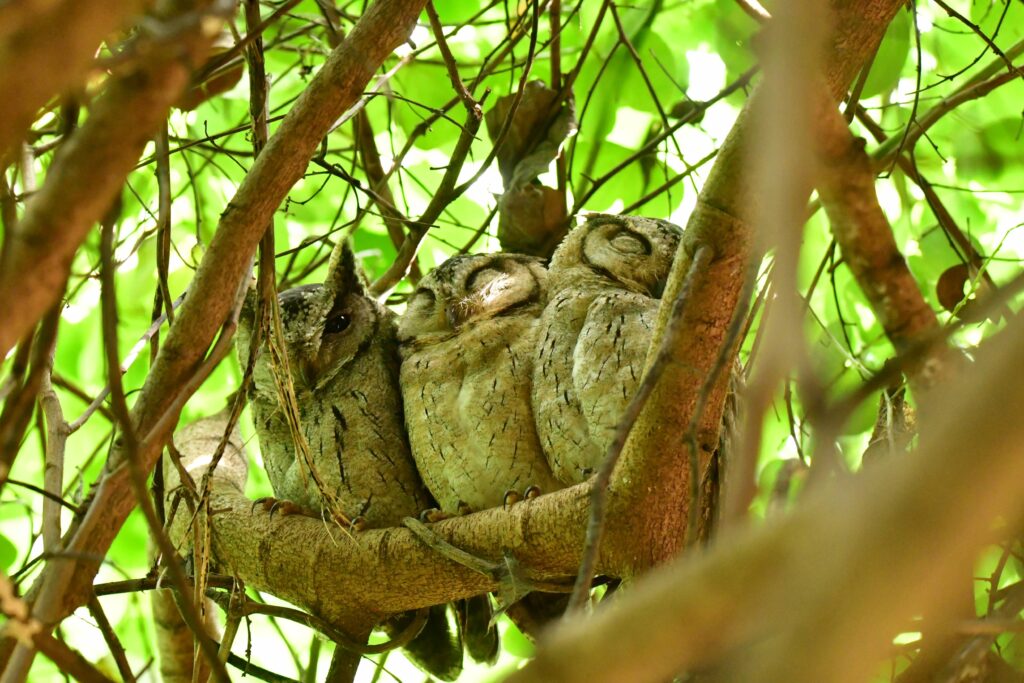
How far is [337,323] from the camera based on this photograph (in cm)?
276

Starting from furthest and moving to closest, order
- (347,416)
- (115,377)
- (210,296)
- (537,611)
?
(347,416)
(537,611)
(210,296)
(115,377)

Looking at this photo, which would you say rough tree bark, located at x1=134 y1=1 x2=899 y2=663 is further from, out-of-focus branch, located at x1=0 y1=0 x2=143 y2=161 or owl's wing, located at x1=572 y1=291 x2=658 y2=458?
out-of-focus branch, located at x1=0 y1=0 x2=143 y2=161

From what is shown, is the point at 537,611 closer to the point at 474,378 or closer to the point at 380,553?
the point at 380,553

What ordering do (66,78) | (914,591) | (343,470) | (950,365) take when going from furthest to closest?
(343,470), (950,365), (66,78), (914,591)

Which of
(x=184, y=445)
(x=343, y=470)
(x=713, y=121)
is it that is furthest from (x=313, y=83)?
(x=713, y=121)

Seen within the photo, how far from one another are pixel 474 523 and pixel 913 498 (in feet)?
5.10

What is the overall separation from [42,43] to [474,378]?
1.80m

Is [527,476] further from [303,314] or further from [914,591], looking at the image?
[914,591]

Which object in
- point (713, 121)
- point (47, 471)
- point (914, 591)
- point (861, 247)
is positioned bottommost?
point (914, 591)

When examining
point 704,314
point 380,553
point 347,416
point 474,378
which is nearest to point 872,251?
point 704,314

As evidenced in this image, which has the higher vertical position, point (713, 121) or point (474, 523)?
point (713, 121)

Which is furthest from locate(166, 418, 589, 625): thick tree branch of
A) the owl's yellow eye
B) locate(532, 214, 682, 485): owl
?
the owl's yellow eye

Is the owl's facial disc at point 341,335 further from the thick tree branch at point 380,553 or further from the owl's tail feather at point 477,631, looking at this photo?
the owl's tail feather at point 477,631

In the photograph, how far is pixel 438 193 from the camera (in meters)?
2.41
